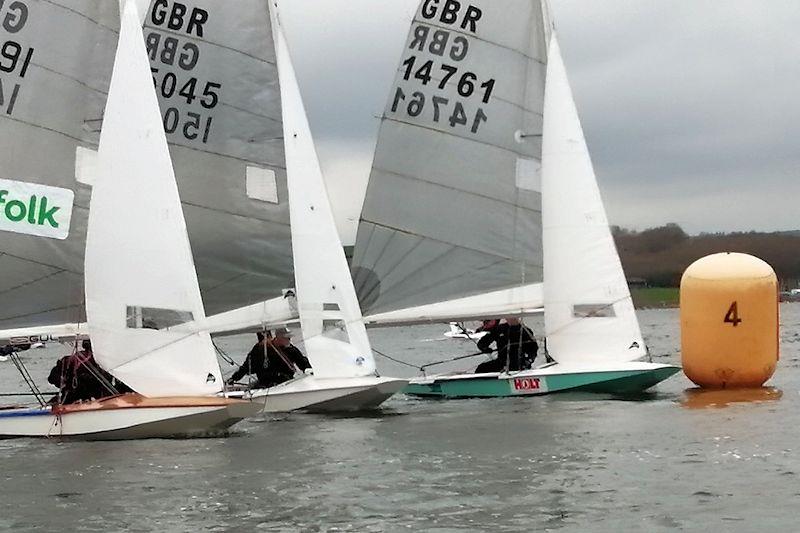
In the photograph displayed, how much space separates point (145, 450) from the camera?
47.1 feet

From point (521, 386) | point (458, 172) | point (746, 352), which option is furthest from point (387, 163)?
point (746, 352)

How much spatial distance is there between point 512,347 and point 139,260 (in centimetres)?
653

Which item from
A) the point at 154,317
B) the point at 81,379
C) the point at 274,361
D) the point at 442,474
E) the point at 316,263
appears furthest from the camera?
the point at 316,263

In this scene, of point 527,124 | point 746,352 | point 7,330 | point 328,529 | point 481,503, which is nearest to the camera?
point 328,529

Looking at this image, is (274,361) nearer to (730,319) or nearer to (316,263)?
(316,263)

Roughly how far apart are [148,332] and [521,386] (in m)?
5.62

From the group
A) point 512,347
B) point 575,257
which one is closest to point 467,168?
point 575,257

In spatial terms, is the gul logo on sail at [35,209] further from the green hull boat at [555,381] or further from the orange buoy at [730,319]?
the orange buoy at [730,319]

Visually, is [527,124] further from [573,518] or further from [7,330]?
[573,518]

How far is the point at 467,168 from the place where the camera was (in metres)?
20.1

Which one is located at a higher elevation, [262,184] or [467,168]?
[467,168]

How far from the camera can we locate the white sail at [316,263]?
59.1 ft

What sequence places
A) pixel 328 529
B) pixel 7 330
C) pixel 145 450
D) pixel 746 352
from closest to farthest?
pixel 328 529 → pixel 145 450 → pixel 7 330 → pixel 746 352

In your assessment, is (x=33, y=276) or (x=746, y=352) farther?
(x=746, y=352)
